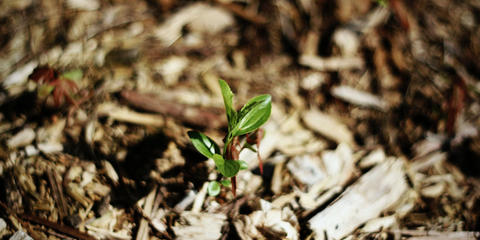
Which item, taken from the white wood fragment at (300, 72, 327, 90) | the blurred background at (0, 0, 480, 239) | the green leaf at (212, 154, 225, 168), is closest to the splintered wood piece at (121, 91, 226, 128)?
the blurred background at (0, 0, 480, 239)

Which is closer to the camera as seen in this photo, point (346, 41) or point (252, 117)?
point (252, 117)

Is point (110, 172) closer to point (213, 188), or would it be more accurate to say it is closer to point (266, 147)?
point (213, 188)

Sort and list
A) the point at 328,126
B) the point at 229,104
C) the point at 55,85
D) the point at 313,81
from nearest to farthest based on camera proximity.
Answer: the point at 229,104, the point at 55,85, the point at 328,126, the point at 313,81

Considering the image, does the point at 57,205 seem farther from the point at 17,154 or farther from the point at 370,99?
the point at 370,99

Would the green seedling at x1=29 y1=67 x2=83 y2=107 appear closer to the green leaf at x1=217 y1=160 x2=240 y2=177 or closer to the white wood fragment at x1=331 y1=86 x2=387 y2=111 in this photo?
the green leaf at x1=217 y1=160 x2=240 y2=177

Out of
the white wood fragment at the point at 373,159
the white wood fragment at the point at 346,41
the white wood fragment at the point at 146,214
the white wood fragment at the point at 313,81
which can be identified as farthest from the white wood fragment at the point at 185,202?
the white wood fragment at the point at 346,41

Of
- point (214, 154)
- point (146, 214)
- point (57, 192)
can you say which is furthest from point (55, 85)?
point (214, 154)
